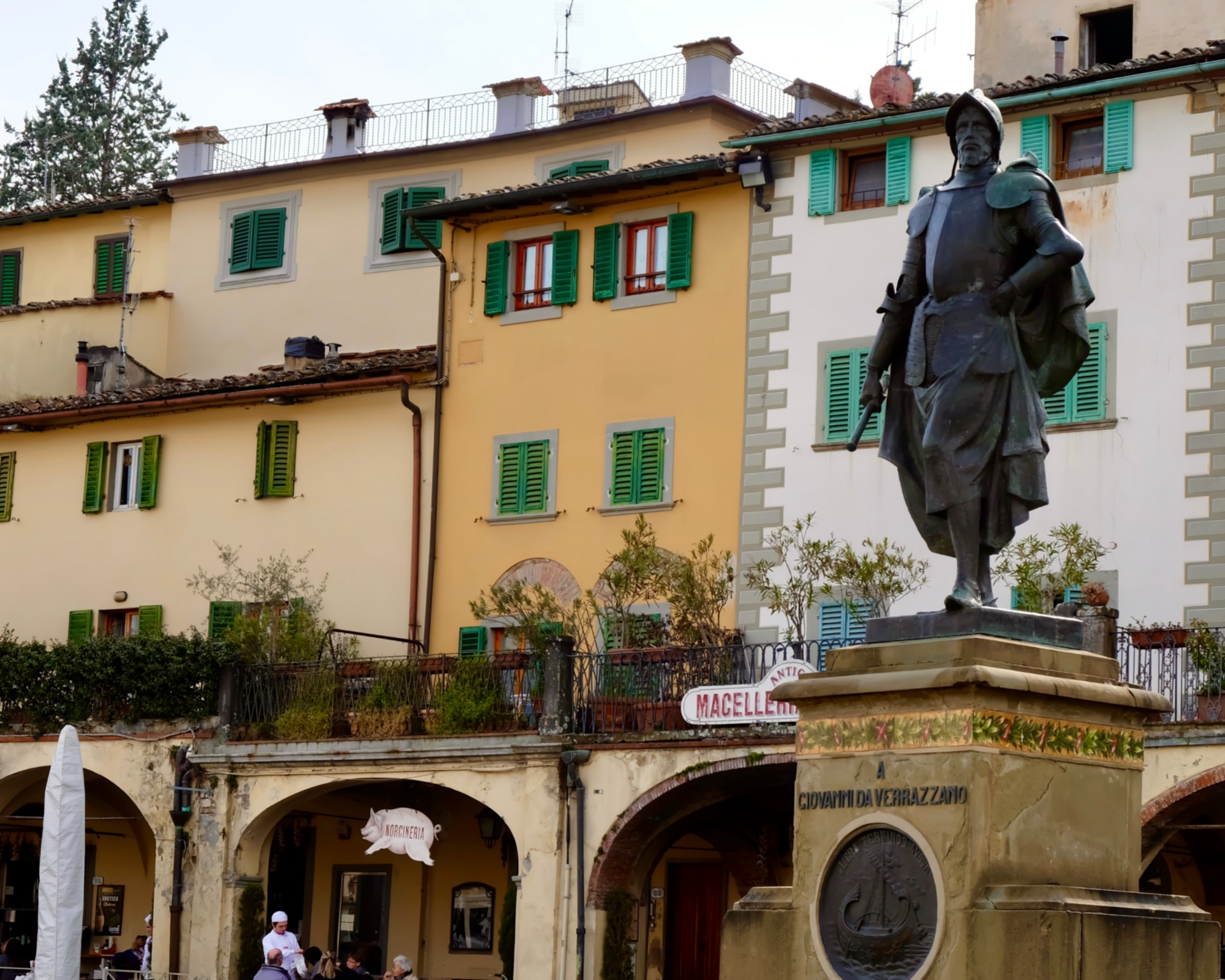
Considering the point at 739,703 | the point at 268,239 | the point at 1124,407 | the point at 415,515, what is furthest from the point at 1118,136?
the point at 268,239

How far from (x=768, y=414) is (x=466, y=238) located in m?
5.52

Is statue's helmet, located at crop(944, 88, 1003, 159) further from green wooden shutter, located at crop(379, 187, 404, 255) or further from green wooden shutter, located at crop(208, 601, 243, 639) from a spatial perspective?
green wooden shutter, located at crop(379, 187, 404, 255)

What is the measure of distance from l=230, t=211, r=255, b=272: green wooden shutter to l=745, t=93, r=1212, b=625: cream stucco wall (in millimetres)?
11931

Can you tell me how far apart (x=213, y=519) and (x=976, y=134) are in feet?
75.9

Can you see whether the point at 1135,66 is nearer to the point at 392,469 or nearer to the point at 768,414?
the point at 768,414

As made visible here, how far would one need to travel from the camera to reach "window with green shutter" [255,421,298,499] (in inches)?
1280

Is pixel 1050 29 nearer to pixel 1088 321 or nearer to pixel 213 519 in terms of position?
pixel 1088 321

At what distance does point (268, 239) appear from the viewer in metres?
36.7

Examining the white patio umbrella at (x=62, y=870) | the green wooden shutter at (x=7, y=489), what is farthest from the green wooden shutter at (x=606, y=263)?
the green wooden shutter at (x=7, y=489)

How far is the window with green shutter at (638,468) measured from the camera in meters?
29.2

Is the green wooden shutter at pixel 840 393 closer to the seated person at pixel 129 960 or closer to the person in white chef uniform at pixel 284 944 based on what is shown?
the person in white chef uniform at pixel 284 944

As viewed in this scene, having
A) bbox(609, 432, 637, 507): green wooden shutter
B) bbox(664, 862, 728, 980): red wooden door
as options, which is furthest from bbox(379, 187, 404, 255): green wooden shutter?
bbox(664, 862, 728, 980): red wooden door

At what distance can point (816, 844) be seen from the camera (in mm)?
10766

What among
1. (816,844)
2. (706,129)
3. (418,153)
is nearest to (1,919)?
(418,153)
